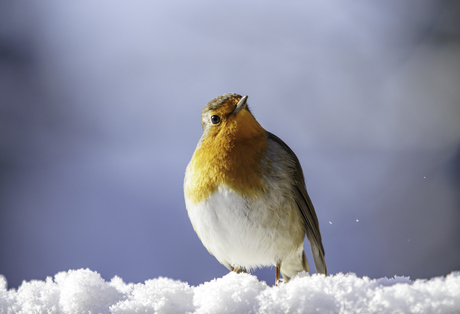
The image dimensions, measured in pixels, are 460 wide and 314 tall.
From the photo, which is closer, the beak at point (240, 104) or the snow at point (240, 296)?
the snow at point (240, 296)

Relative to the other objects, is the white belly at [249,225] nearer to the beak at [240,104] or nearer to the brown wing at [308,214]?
the brown wing at [308,214]

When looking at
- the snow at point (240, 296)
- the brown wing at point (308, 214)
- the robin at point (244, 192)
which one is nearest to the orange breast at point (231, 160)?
the robin at point (244, 192)

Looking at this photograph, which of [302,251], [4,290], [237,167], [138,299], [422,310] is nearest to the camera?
[422,310]

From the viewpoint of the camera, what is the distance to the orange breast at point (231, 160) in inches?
49.6

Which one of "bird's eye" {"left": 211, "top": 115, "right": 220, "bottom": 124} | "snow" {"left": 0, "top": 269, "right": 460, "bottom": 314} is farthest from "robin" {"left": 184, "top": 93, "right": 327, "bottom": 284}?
"snow" {"left": 0, "top": 269, "right": 460, "bottom": 314}

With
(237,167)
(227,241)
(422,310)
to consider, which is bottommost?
(422,310)

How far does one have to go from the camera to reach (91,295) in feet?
3.18

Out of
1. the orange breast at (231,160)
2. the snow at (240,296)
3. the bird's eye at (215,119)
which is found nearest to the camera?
the snow at (240,296)

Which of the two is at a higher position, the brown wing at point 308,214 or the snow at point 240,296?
the brown wing at point 308,214

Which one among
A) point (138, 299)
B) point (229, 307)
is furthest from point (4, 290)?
point (229, 307)

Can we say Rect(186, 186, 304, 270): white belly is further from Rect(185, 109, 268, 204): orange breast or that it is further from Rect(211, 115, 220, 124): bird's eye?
Rect(211, 115, 220, 124): bird's eye

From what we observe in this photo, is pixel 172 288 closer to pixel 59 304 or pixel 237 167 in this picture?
pixel 59 304

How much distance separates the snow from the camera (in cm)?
73

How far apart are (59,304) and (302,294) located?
2.38 ft
